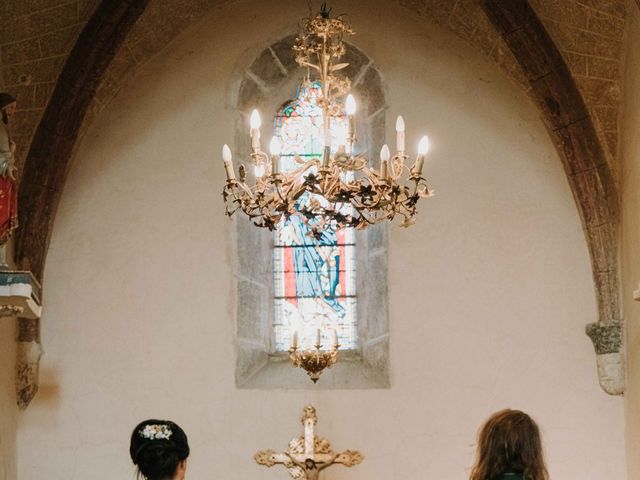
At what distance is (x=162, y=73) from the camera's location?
1170cm

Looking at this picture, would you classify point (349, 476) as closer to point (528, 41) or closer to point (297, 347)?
point (297, 347)

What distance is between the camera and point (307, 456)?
1026 cm

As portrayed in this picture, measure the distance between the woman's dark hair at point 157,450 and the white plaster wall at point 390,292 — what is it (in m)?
6.08

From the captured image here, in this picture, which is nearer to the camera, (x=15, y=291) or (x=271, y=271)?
(x=15, y=291)

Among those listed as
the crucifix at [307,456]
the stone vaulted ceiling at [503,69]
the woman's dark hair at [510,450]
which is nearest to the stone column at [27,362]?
the stone vaulted ceiling at [503,69]

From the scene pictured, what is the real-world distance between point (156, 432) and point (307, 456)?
5378 millimetres

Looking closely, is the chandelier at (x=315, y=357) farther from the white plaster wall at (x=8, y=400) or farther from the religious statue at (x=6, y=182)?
A: the white plaster wall at (x=8, y=400)

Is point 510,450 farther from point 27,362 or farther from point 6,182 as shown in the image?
point 27,362

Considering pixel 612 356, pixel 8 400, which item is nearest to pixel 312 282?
pixel 612 356

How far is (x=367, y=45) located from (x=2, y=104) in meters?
3.60

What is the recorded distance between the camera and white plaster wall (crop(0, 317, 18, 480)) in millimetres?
10477

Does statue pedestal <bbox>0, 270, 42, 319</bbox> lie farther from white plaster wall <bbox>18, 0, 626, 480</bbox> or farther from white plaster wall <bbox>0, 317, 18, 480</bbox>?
white plaster wall <bbox>18, 0, 626, 480</bbox>

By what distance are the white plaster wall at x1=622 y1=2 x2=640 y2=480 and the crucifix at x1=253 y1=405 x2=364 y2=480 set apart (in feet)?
7.06

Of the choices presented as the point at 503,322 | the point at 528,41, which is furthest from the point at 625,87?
the point at 503,322
